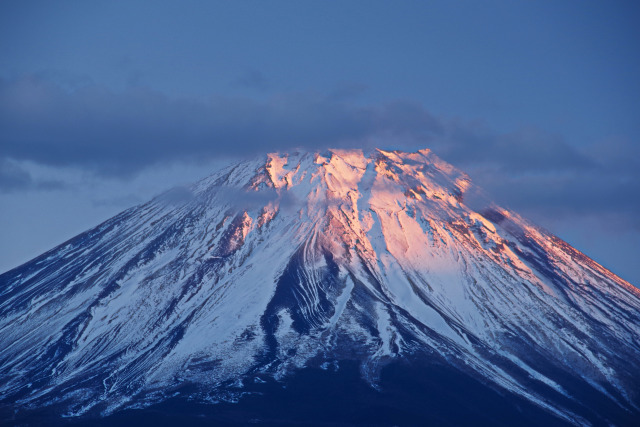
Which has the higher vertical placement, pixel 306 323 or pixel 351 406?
pixel 306 323

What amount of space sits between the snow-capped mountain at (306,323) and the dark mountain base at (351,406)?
1.23 m

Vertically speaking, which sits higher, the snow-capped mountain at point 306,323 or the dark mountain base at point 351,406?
the snow-capped mountain at point 306,323

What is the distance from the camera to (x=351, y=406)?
133625mm

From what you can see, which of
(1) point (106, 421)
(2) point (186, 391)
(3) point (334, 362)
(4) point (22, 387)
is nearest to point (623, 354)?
(3) point (334, 362)

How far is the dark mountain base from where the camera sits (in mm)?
130000

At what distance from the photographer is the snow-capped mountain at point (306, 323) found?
144 m

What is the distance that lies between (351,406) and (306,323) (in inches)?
1143

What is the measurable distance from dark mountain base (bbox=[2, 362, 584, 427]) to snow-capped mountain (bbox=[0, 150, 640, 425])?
48.6 inches

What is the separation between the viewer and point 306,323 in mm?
159875

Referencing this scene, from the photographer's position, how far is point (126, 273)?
185m

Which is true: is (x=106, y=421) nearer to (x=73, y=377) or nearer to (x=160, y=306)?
(x=73, y=377)

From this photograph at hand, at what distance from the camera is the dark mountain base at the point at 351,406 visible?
427 ft

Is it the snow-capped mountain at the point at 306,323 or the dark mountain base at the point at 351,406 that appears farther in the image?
the snow-capped mountain at the point at 306,323

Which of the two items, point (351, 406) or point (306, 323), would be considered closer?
point (351, 406)
